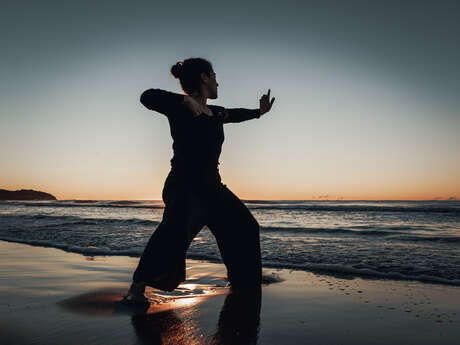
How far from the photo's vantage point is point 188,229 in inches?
108

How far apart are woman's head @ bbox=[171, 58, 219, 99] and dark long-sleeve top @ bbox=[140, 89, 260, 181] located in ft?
0.78

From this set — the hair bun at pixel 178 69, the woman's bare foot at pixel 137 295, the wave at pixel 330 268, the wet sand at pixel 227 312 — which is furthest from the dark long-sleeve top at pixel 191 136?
the wave at pixel 330 268

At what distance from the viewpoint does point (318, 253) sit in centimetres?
595

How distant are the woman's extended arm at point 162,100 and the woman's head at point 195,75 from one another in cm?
32

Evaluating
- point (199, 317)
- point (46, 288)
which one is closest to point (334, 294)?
point (199, 317)

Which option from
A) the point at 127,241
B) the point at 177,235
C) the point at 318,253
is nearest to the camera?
the point at 177,235

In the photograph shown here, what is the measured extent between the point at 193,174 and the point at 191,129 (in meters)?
0.36

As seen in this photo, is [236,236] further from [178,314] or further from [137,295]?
[137,295]

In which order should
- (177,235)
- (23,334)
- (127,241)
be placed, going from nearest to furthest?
(23,334)
(177,235)
(127,241)

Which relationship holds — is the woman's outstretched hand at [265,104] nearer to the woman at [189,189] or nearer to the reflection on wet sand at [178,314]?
the woman at [189,189]

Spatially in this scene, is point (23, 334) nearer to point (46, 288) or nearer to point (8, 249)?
point (46, 288)

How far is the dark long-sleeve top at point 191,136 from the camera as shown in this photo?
8.23 feet

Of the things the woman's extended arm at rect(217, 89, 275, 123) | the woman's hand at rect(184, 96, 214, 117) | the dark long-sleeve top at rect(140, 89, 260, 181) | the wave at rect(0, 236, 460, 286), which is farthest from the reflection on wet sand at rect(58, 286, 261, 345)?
the wave at rect(0, 236, 460, 286)

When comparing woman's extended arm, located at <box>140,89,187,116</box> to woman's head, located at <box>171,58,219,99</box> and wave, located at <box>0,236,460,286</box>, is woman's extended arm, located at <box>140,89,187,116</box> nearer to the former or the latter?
woman's head, located at <box>171,58,219,99</box>
